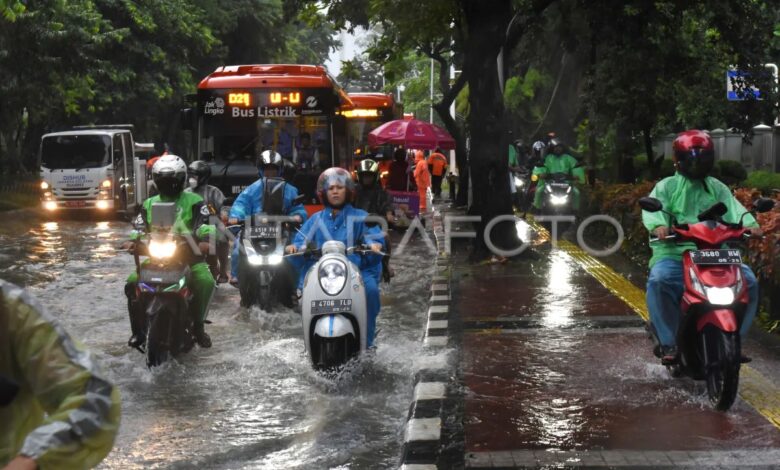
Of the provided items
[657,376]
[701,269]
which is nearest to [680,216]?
[701,269]

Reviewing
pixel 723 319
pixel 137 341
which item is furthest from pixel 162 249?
pixel 723 319

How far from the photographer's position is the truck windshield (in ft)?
86.4

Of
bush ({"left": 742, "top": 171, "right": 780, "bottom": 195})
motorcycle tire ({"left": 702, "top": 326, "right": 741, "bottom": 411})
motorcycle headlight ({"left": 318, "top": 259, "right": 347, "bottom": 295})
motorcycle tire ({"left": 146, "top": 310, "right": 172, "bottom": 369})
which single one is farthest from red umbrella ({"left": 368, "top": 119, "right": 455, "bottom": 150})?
motorcycle tire ({"left": 702, "top": 326, "right": 741, "bottom": 411})

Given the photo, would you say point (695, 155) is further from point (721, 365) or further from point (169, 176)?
point (169, 176)

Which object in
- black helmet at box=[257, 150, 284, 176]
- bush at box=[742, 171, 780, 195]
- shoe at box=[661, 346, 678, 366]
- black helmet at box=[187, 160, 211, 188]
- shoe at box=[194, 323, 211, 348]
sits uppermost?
black helmet at box=[257, 150, 284, 176]

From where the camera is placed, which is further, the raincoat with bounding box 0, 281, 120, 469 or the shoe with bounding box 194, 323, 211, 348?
the shoe with bounding box 194, 323, 211, 348

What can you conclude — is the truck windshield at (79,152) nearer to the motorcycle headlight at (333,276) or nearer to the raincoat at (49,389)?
the motorcycle headlight at (333,276)

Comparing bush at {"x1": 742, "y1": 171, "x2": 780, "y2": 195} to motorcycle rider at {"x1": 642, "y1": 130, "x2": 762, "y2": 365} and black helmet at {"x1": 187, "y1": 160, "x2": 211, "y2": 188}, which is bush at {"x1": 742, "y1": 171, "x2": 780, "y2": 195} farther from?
motorcycle rider at {"x1": 642, "y1": 130, "x2": 762, "y2": 365}

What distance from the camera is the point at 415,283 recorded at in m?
14.3

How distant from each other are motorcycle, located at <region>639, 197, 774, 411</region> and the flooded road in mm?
1864

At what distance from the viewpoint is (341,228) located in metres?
8.52

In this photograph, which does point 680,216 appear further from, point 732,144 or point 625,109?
point 732,144

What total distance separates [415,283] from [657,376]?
268 inches

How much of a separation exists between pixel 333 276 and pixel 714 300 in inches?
103
